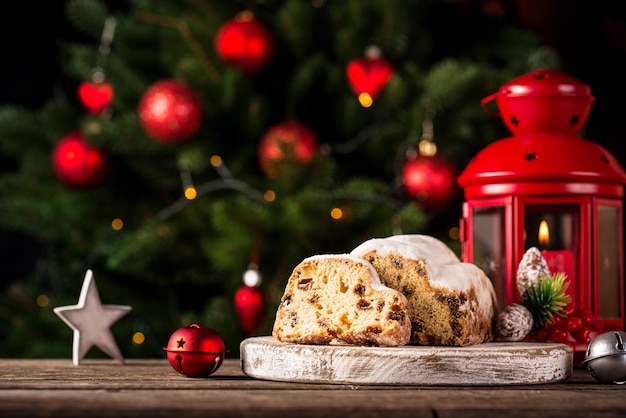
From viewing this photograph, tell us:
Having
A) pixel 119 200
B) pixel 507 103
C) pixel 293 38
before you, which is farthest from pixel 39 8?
pixel 507 103

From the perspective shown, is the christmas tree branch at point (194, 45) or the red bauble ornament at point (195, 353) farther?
the christmas tree branch at point (194, 45)

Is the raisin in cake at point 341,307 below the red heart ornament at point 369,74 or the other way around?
below

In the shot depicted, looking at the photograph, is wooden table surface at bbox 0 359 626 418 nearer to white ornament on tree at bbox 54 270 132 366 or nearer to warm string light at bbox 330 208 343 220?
white ornament on tree at bbox 54 270 132 366

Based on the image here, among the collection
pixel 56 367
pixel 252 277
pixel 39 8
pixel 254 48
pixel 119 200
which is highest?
pixel 39 8

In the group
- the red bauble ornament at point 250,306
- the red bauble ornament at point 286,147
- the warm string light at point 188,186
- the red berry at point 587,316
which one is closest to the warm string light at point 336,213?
the red bauble ornament at point 286,147

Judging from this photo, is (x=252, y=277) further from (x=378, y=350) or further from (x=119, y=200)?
(x=378, y=350)

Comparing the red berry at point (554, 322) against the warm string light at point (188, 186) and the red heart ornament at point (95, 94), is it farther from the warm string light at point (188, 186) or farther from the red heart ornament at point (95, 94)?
the red heart ornament at point (95, 94)

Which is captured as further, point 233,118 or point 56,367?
point 233,118
